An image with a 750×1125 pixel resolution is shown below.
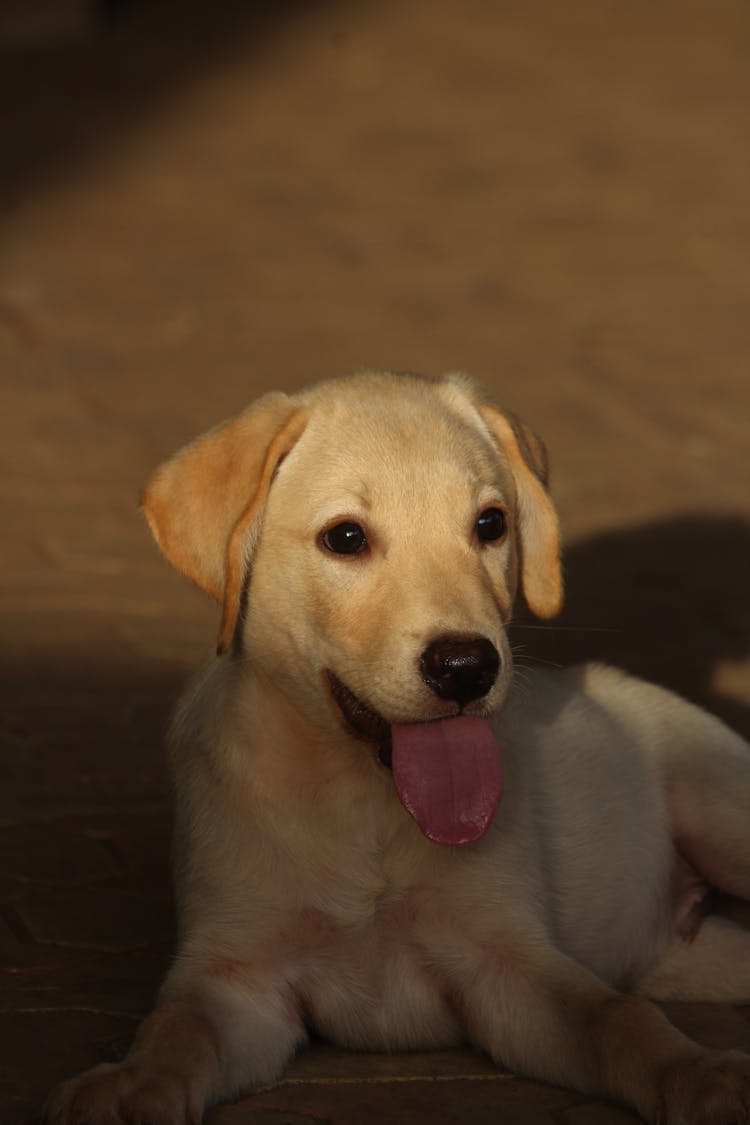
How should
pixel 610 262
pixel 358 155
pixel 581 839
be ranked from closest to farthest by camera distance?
pixel 581 839 < pixel 610 262 < pixel 358 155

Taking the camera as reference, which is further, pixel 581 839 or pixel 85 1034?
pixel 581 839

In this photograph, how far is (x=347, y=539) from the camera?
4.32 m

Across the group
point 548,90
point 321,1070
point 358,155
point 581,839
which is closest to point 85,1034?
point 321,1070

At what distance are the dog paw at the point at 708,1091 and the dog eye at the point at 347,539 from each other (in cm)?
125

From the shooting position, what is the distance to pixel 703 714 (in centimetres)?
530

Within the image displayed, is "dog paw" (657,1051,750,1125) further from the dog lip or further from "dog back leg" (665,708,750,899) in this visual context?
"dog back leg" (665,708,750,899)

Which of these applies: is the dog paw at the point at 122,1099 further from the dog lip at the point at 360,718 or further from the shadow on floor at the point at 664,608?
the shadow on floor at the point at 664,608

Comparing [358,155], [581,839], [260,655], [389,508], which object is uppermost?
[389,508]

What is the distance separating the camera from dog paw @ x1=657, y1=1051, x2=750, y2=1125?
3695 millimetres

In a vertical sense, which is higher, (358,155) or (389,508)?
(389,508)

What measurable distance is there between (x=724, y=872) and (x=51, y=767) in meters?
2.02

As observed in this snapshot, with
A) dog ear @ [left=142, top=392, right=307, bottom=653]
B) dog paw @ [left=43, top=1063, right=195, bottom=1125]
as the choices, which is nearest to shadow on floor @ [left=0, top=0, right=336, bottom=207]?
dog ear @ [left=142, top=392, right=307, bottom=653]

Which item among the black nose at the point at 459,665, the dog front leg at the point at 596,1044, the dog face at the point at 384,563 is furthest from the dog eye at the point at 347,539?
the dog front leg at the point at 596,1044

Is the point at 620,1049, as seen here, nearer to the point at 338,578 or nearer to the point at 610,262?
the point at 338,578
